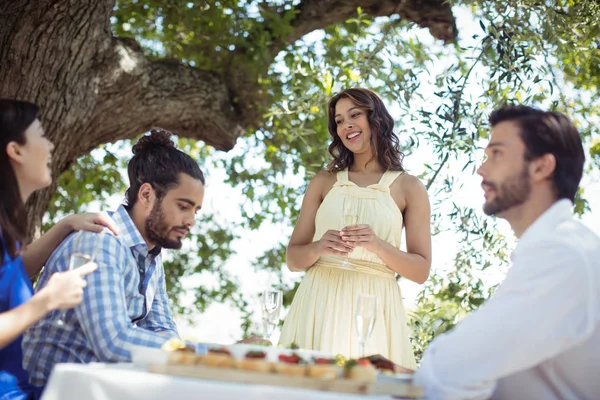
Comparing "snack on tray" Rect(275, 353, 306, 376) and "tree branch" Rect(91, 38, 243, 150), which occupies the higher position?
"tree branch" Rect(91, 38, 243, 150)

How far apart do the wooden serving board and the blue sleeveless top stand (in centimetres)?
60

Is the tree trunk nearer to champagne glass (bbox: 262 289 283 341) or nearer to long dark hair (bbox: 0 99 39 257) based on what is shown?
long dark hair (bbox: 0 99 39 257)

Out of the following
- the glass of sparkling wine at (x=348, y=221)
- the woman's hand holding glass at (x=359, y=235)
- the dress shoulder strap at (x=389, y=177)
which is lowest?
the woman's hand holding glass at (x=359, y=235)

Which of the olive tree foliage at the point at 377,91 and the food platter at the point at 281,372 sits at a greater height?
the olive tree foliage at the point at 377,91

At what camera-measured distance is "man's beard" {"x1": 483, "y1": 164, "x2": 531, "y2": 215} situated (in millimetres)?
2379

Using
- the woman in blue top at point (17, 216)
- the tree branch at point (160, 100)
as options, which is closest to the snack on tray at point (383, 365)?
the woman in blue top at point (17, 216)

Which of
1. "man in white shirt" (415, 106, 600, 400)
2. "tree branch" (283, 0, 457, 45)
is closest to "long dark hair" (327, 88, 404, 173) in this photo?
"man in white shirt" (415, 106, 600, 400)

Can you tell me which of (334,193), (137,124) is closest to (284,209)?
(137,124)

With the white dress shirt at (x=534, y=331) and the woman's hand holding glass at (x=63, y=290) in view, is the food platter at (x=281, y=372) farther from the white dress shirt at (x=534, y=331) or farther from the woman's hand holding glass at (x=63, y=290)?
the woman's hand holding glass at (x=63, y=290)

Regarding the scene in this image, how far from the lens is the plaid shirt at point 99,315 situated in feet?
7.55

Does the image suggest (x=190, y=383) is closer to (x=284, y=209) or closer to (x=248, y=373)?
(x=248, y=373)

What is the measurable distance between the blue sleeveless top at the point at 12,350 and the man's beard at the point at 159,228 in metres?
0.61

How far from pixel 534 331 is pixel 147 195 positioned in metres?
1.60

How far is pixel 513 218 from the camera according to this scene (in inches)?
95.0
